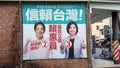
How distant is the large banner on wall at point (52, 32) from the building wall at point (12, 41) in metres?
0.32

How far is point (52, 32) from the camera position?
22000 millimetres

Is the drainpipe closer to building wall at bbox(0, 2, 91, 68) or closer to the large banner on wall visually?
the large banner on wall

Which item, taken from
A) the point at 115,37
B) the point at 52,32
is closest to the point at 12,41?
the point at 52,32

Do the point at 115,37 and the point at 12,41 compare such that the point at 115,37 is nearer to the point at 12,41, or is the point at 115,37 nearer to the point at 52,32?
the point at 52,32

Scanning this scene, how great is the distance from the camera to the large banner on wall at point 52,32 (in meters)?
21.9

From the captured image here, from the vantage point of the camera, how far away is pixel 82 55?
2231cm

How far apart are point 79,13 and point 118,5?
316 cm

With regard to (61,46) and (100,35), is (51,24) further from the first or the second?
(100,35)

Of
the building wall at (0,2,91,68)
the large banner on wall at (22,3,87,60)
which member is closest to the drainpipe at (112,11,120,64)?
the large banner on wall at (22,3,87,60)

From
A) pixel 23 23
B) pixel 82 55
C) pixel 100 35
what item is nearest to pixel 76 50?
pixel 82 55

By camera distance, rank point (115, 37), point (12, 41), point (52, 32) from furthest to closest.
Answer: point (115, 37), point (52, 32), point (12, 41)

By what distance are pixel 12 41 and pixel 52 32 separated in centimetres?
247

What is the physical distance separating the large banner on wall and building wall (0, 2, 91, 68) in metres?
0.32

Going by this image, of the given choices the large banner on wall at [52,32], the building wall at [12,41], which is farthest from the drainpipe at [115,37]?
the building wall at [12,41]
